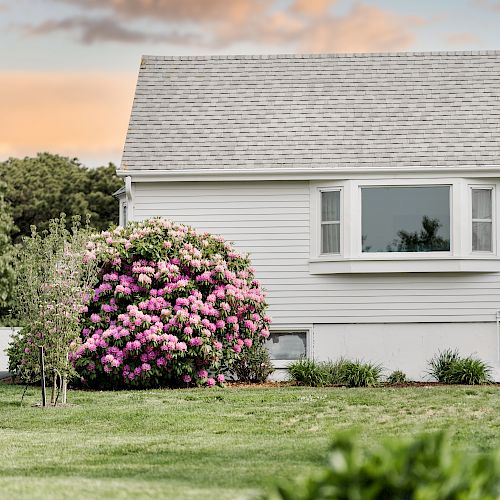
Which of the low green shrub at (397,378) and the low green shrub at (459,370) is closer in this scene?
the low green shrub at (459,370)

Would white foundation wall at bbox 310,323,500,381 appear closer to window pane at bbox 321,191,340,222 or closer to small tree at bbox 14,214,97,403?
window pane at bbox 321,191,340,222

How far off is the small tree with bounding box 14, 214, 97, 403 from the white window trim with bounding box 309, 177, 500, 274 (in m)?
5.79

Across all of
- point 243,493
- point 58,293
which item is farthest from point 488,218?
point 243,493

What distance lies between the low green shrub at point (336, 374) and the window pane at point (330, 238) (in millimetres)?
2410

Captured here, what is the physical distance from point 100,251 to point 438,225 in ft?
21.6

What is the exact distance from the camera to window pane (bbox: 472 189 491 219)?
20.7m

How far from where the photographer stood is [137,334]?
58.4 ft

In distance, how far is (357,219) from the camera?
806 inches

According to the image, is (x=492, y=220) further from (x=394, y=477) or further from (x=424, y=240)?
(x=394, y=477)

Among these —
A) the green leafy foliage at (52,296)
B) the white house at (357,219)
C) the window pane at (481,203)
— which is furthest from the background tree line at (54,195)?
the green leafy foliage at (52,296)

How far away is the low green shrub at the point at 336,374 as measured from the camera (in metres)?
18.7

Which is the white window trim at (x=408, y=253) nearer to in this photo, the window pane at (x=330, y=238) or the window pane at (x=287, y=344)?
the window pane at (x=330, y=238)

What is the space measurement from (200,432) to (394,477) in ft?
28.0

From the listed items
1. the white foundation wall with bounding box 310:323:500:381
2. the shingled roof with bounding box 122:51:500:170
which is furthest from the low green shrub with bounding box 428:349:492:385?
the shingled roof with bounding box 122:51:500:170
